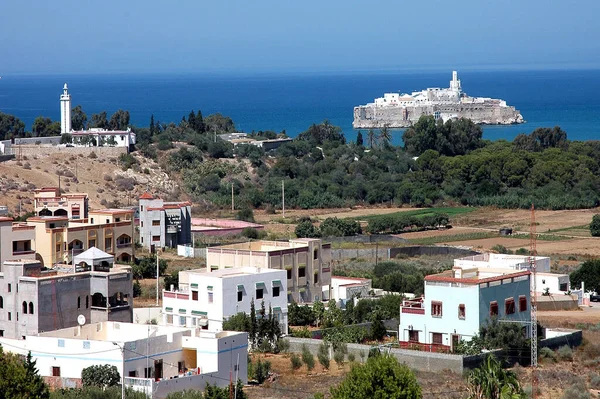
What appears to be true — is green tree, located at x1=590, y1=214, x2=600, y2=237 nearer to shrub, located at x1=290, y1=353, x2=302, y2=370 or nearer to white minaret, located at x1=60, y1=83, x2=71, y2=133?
shrub, located at x1=290, y1=353, x2=302, y2=370

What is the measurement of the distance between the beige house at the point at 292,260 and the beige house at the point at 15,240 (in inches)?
243

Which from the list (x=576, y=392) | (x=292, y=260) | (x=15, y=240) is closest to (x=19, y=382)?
(x=576, y=392)

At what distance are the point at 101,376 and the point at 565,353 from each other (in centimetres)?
1228

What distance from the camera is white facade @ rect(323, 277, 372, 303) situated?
41188 millimetres

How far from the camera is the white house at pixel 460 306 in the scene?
33.0m

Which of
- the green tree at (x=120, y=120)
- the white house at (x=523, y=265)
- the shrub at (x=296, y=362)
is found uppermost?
the green tree at (x=120, y=120)

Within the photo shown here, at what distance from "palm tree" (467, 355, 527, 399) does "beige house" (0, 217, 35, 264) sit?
18.1m

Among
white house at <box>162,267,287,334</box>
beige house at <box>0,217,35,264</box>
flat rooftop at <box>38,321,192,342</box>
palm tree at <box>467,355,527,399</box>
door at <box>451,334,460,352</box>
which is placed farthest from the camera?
beige house at <box>0,217,35,264</box>

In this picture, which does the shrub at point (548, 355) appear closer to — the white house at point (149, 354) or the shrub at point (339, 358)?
the shrub at point (339, 358)

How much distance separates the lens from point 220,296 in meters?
35.0

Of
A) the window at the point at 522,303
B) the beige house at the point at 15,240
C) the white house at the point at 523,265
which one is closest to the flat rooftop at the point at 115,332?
the window at the point at 522,303

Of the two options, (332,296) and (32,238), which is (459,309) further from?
(32,238)

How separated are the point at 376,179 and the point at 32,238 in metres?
44.0

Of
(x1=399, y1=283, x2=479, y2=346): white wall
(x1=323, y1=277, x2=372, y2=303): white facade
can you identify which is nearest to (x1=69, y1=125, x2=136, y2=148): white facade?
(x1=323, y1=277, x2=372, y2=303): white facade
